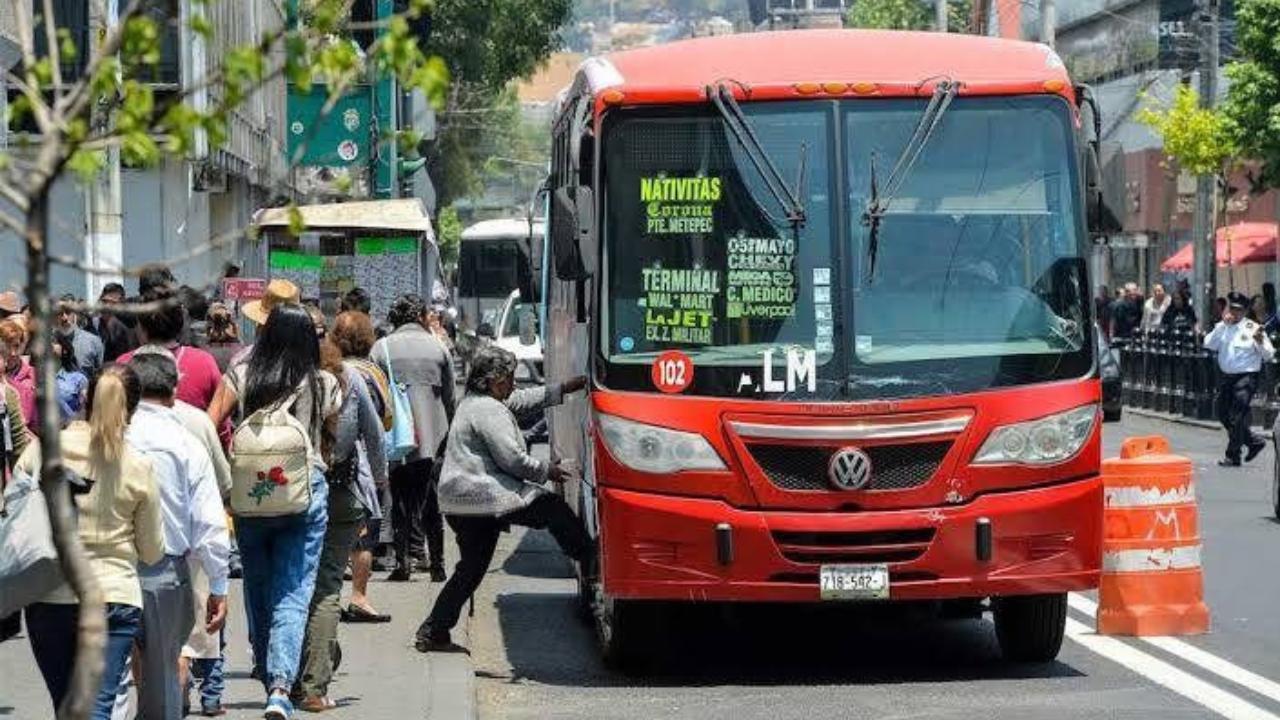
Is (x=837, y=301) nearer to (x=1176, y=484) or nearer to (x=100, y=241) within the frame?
(x=1176, y=484)

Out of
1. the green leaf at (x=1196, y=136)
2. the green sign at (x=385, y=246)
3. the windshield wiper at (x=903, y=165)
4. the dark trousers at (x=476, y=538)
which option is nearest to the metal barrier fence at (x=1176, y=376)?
the green leaf at (x=1196, y=136)

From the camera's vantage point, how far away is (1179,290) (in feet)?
148

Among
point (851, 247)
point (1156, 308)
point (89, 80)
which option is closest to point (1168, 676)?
point (851, 247)

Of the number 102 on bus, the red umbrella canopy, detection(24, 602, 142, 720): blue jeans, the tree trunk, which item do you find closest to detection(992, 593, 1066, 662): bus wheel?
the number 102 on bus

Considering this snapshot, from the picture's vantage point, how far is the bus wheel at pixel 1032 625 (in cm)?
1321

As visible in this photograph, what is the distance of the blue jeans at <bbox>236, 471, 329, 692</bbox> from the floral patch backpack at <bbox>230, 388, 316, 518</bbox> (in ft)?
0.39

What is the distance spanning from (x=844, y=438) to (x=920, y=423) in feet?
1.20

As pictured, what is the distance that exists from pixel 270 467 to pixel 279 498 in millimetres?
123

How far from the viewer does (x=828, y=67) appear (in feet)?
43.5

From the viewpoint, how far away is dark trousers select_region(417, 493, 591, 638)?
13.2 m

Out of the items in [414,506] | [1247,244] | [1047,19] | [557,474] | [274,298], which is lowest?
[414,506]

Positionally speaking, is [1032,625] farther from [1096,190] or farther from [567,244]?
[567,244]

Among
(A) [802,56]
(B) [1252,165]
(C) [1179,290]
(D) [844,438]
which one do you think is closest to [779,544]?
(D) [844,438]

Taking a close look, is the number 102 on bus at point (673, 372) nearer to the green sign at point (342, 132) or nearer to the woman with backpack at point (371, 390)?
the woman with backpack at point (371, 390)
